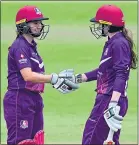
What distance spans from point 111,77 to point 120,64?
223mm

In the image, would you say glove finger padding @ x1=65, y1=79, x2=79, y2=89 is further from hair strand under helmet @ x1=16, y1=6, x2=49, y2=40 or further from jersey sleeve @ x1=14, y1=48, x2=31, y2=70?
hair strand under helmet @ x1=16, y1=6, x2=49, y2=40

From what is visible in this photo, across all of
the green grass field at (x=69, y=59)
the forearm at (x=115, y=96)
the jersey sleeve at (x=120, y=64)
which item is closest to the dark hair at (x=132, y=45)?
the jersey sleeve at (x=120, y=64)

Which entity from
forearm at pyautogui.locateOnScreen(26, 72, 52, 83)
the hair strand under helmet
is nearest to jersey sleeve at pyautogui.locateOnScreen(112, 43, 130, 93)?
forearm at pyautogui.locateOnScreen(26, 72, 52, 83)

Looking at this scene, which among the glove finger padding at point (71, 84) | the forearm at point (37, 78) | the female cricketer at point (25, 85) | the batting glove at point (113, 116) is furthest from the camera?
the glove finger padding at point (71, 84)

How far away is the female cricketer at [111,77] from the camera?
28.1 ft

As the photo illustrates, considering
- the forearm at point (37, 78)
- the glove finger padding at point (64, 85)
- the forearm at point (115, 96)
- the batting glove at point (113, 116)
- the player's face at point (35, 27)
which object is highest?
the player's face at point (35, 27)

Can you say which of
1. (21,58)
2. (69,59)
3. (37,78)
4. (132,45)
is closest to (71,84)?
(37,78)

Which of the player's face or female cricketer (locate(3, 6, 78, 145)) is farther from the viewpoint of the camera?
the player's face

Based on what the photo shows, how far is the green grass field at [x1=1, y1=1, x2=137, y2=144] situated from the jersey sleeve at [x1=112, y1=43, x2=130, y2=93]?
263 centimetres

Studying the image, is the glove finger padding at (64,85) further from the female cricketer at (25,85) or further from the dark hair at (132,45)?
the dark hair at (132,45)

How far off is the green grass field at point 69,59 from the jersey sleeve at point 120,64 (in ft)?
8.64

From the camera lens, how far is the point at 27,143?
891 cm

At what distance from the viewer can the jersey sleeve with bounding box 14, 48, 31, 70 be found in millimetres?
8688

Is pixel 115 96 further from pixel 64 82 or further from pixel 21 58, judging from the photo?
pixel 21 58
